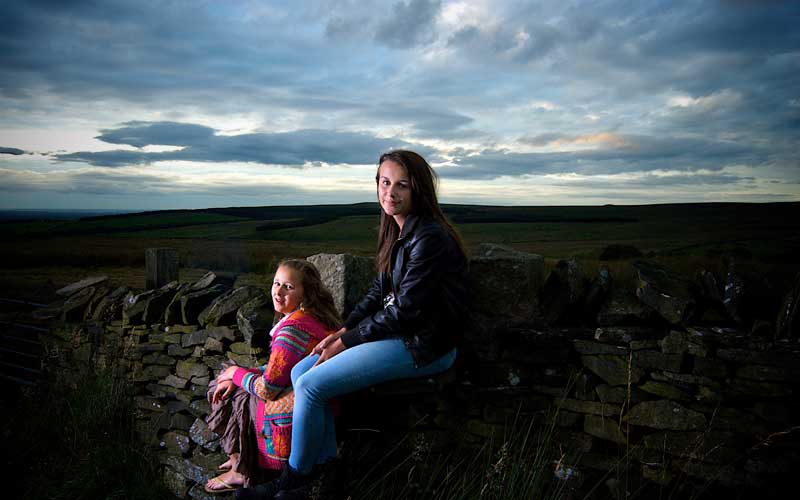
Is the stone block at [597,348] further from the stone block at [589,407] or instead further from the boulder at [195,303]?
the boulder at [195,303]

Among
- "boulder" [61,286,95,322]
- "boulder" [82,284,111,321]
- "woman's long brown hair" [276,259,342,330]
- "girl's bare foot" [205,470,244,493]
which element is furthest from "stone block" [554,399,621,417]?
"boulder" [61,286,95,322]

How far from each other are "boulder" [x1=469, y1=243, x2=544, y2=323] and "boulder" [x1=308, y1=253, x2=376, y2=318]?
1038mm

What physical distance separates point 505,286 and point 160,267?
4.76 m

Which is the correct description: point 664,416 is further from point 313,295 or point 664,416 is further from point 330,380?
point 313,295

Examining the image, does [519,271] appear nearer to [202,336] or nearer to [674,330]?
[674,330]

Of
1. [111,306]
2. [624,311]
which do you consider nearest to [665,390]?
[624,311]

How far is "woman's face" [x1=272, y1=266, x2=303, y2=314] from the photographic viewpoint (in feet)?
11.1

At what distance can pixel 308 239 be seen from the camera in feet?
69.3

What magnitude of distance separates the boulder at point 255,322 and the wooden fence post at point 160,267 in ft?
8.09

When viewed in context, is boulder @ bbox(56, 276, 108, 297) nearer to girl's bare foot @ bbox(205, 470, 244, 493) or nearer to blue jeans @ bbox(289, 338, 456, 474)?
girl's bare foot @ bbox(205, 470, 244, 493)

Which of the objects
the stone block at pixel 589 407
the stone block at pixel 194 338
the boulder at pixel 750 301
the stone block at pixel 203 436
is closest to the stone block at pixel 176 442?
the stone block at pixel 203 436

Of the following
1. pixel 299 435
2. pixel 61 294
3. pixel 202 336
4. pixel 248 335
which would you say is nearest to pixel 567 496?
pixel 299 435

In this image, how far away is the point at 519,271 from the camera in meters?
3.62

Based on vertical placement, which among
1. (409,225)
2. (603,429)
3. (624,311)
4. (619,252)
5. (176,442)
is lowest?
(176,442)
